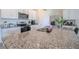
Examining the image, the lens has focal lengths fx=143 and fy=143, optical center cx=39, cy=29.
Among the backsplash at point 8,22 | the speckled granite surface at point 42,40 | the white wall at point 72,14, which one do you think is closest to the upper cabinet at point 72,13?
the white wall at point 72,14

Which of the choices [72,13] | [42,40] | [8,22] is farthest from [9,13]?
[72,13]

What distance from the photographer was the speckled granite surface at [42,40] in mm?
2803

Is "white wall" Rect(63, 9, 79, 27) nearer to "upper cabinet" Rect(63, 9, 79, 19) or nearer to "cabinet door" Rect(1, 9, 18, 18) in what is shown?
"upper cabinet" Rect(63, 9, 79, 19)

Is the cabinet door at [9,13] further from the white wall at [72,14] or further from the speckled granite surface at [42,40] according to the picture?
the white wall at [72,14]

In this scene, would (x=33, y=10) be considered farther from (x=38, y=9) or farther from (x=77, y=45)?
(x=77, y=45)

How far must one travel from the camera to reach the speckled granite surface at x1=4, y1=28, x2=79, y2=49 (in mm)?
2803

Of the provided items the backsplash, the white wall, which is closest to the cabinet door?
the backsplash

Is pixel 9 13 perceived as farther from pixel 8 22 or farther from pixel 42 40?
pixel 42 40

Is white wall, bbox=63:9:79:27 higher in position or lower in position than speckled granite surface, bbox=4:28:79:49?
higher

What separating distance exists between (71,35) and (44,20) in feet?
1.98

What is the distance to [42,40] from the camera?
2.80 meters

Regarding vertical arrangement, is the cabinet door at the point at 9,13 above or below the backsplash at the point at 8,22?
above

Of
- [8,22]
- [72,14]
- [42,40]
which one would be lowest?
[42,40]
